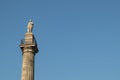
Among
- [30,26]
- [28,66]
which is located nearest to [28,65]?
[28,66]

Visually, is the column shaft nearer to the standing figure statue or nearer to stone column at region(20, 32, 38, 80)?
stone column at region(20, 32, 38, 80)

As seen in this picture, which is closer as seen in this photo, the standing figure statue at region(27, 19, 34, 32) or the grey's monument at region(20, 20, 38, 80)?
the grey's monument at region(20, 20, 38, 80)

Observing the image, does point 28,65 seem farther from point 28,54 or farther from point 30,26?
point 30,26

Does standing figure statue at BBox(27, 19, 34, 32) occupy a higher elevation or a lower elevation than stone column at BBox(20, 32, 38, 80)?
higher

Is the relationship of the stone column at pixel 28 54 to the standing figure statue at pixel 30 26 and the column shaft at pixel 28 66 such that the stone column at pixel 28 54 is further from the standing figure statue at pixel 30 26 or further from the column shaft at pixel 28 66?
the standing figure statue at pixel 30 26

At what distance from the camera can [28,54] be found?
1267 inches

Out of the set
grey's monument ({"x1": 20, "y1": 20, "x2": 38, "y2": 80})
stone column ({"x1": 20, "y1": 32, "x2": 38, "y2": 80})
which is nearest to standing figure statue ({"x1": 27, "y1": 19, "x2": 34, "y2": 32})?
grey's monument ({"x1": 20, "y1": 20, "x2": 38, "y2": 80})

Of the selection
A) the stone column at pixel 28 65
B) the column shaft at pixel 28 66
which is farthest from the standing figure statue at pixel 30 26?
the column shaft at pixel 28 66

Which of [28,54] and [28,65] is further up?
[28,54]

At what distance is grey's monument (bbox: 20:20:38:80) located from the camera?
103ft

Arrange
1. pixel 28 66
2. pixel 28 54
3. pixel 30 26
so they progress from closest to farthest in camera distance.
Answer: pixel 28 66, pixel 28 54, pixel 30 26

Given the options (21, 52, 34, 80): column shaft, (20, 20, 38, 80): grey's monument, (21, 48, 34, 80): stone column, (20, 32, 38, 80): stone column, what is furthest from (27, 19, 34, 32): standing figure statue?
(21, 52, 34, 80): column shaft

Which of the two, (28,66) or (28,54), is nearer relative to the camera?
(28,66)

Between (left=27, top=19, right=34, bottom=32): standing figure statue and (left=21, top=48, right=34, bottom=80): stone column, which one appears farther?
(left=27, top=19, right=34, bottom=32): standing figure statue
